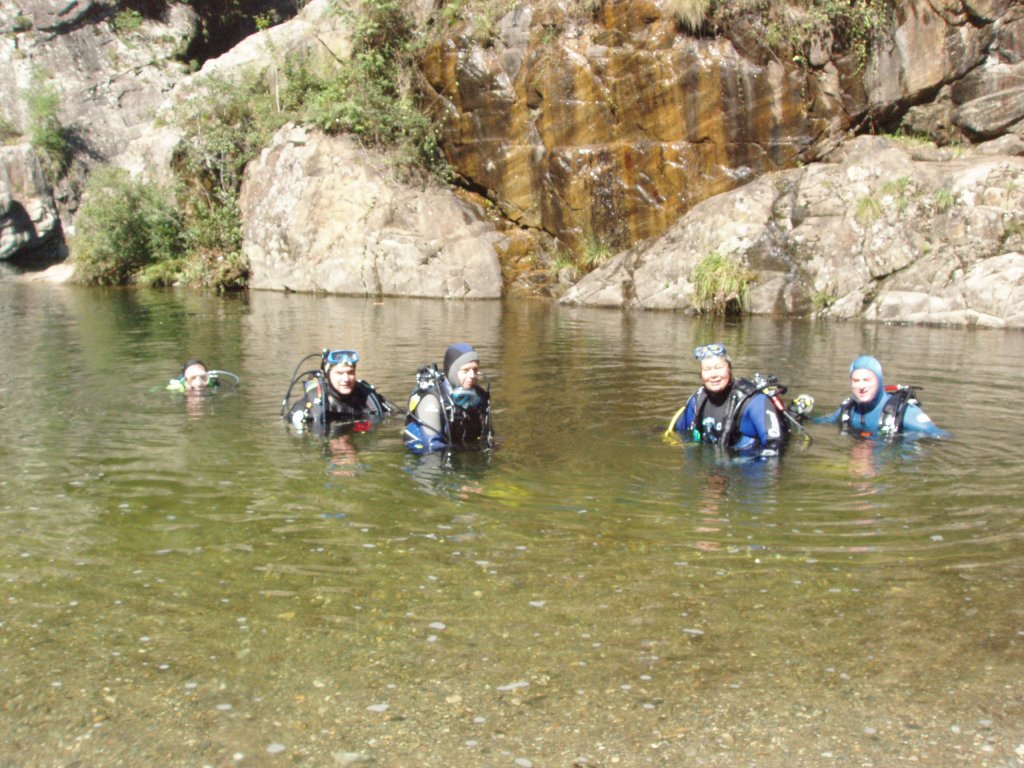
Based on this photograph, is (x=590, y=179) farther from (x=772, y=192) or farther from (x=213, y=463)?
(x=213, y=463)

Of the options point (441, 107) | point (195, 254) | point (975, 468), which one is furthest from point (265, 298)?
point (975, 468)

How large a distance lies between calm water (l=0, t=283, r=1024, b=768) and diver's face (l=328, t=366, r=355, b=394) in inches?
24.1

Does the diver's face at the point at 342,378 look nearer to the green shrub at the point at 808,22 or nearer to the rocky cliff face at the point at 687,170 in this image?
the rocky cliff face at the point at 687,170

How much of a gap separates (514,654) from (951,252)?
17371 millimetres

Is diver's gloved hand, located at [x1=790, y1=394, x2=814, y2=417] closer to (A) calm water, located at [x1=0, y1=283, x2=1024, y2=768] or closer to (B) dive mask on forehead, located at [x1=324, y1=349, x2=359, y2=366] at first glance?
(A) calm water, located at [x1=0, y1=283, x2=1024, y2=768]

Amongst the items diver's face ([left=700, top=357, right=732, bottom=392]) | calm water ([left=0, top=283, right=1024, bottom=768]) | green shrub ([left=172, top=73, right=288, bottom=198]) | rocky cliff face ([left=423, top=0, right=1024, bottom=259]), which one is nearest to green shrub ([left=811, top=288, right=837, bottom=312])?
rocky cliff face ([left=423, top=0, right=1024, bottom=259])

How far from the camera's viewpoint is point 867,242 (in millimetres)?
20000

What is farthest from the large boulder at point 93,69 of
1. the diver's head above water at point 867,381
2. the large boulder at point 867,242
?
the diver's head above water at point 867,381

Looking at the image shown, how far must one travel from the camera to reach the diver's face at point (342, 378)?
31.0 ft

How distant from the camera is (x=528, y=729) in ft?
13.2

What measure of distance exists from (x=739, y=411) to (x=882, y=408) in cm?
169

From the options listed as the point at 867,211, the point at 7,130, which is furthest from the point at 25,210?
the point at 867,211

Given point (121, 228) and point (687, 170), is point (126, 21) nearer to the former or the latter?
point (121, 228)

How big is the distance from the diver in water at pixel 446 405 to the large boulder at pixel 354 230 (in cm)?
1611
